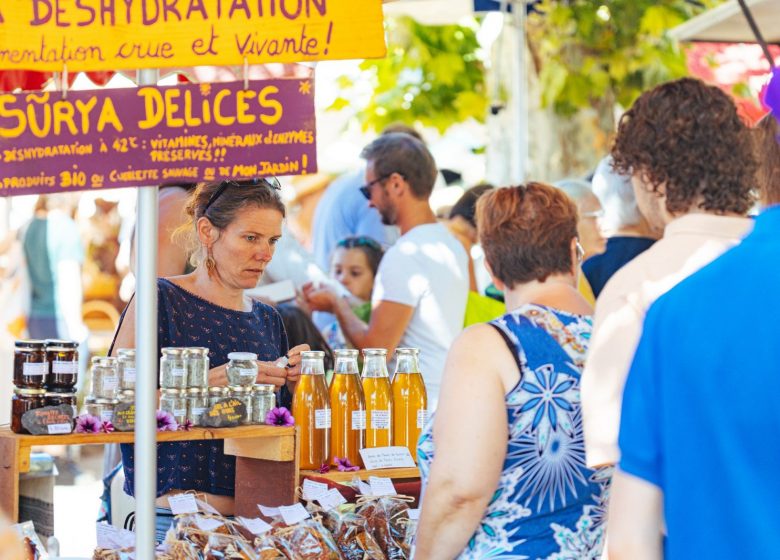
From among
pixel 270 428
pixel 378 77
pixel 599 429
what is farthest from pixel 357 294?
pixel 378 77

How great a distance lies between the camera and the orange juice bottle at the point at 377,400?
288cm

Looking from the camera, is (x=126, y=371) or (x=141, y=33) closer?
(x=141, y=33)

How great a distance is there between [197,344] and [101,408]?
522mm

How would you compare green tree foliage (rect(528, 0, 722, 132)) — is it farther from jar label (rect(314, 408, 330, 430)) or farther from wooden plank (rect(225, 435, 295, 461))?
wooden plank (rect(225, 435, 295, 461))

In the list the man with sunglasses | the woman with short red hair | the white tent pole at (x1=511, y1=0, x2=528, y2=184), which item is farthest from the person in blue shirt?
the white tent pole at (x1=511, y1=0, x2=528, y2=184)

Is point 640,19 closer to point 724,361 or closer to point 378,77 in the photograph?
point 378,77

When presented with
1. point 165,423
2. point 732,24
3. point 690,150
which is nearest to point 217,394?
point 165,423

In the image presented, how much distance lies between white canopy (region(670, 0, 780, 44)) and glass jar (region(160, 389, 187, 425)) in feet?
11.3

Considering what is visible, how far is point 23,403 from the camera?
2.41 metres

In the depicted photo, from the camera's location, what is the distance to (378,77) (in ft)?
32.4

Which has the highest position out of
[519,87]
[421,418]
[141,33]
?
[519,87]

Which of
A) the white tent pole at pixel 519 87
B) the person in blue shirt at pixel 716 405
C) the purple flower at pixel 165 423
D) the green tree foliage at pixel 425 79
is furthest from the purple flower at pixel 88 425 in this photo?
the green tree foliage at pixel 425 79

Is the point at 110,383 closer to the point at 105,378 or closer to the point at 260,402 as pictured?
the point at 105,378

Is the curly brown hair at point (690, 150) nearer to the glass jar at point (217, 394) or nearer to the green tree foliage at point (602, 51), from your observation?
the glass jar at point (217, 394)
